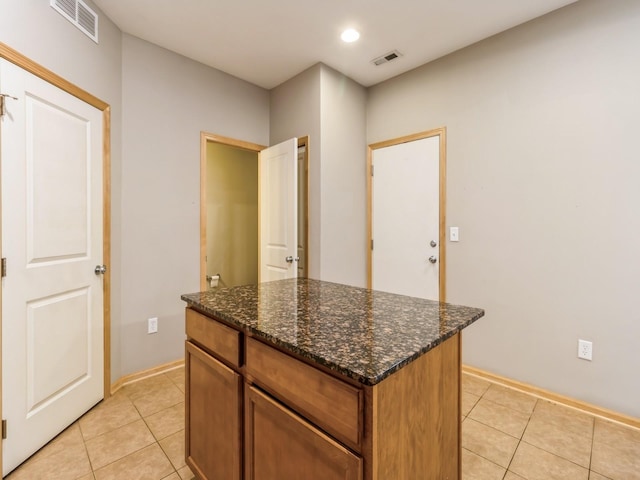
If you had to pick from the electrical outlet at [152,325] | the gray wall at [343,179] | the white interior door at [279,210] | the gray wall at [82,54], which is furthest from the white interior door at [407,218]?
the gray wall at [82,54]

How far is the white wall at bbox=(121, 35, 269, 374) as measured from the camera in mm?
2490

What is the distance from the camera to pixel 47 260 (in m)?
1.80

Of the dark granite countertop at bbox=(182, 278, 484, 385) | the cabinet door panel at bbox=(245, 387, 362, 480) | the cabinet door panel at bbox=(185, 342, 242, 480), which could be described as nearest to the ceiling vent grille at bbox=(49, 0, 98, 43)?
the dark granite countertop at bbox=(182, 278, 484, 385)

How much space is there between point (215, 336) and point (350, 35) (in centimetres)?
243

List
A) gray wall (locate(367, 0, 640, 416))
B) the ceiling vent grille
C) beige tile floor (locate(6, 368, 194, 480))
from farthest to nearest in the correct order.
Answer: gray wall (locate(367, 0, 640, 416)) < the ceiling vent grille < beige tile floor (locate(6, 368, 194, 480))

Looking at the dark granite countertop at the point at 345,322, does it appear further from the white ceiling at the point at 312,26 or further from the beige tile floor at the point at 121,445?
the white ceiling at the point at 312,26

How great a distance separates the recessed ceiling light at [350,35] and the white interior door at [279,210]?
89cm

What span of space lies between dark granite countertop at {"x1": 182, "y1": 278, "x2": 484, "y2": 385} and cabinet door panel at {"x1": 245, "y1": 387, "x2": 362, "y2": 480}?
22 cm

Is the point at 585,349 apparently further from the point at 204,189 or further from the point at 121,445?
the point at 204,189

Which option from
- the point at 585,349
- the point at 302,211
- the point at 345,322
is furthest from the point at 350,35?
the point at 585,349

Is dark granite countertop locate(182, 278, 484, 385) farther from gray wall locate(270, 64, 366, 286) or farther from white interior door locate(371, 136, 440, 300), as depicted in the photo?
white interior door locate(371, 136, 440, 300)

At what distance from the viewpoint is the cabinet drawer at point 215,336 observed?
117 cm

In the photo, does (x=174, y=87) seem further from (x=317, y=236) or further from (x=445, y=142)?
(x=445, y=142)

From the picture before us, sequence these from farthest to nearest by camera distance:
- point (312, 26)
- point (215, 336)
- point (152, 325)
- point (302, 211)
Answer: point (302, 211), point (152, 325), point (312, 26), point (215, 336)
